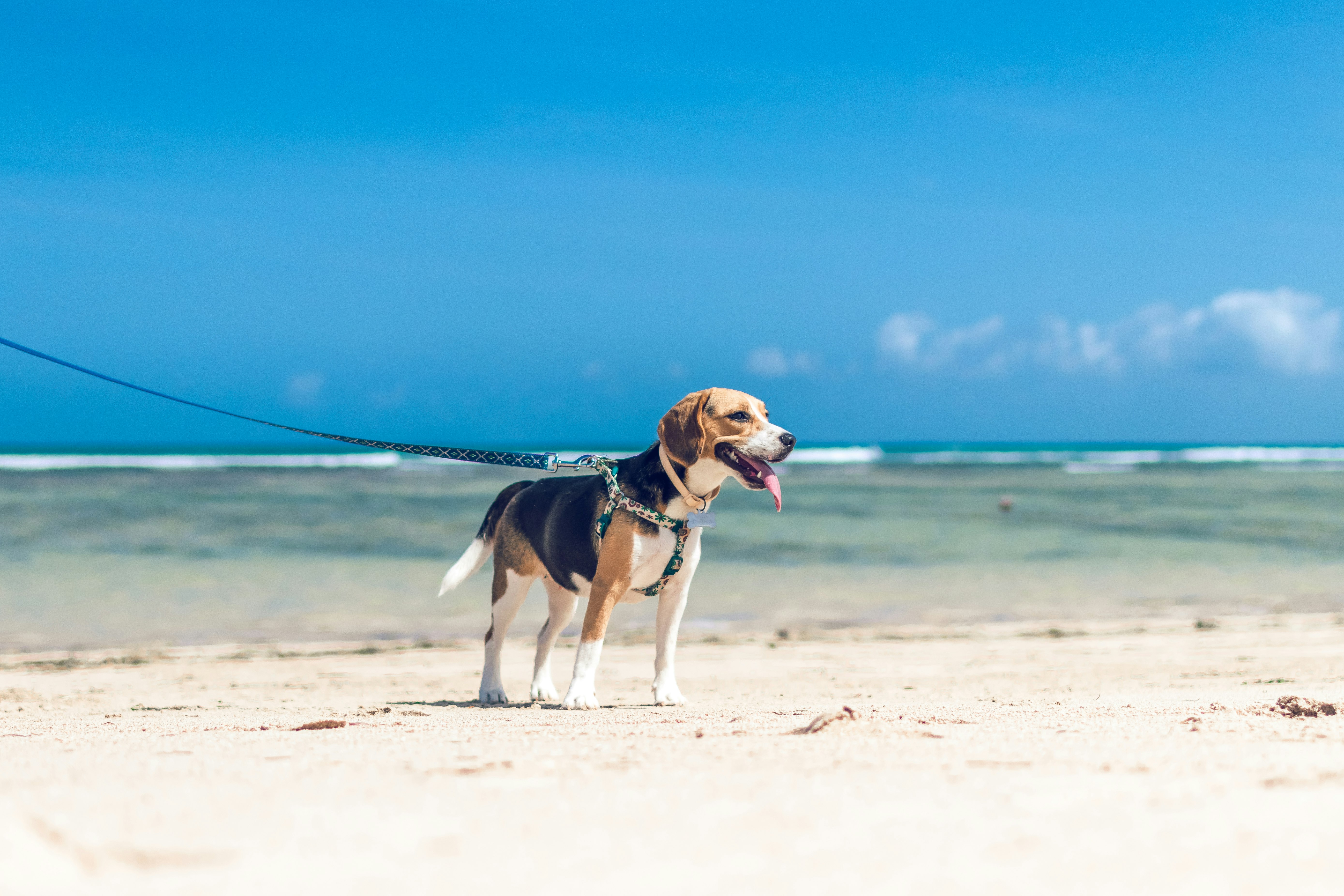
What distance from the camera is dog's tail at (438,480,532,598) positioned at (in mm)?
5844

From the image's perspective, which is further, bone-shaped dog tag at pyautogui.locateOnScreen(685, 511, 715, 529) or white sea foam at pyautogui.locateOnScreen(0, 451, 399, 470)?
white sea foam at pyautogui.locateOnScreen(0, 451, 399, 470)

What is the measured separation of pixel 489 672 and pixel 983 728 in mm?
3020

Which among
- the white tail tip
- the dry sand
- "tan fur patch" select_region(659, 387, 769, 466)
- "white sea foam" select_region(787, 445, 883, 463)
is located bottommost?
the dry sand

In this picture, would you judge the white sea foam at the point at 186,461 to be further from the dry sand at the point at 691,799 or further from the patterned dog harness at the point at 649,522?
the dry sand at the point at 691,799

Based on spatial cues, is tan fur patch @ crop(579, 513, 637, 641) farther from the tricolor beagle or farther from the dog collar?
the dog collar

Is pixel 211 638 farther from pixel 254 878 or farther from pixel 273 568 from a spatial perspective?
pixel 254 878

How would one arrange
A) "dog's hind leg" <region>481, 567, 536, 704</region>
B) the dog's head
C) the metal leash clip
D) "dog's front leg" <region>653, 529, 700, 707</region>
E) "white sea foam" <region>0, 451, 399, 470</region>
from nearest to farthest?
the dog's head
"dog's front leg" <region>653, 529, 700, 707</region>
the metal leash clip
"dog's hind leg" <region>481, 567, 536, 704</region>
"white sea foam" <region>0, 451, 399, 470</region>

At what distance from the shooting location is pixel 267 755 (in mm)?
3438

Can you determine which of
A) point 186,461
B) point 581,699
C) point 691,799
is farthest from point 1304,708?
point 186,461

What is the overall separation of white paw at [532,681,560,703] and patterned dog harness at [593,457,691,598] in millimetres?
1009

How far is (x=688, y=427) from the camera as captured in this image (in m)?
5.04

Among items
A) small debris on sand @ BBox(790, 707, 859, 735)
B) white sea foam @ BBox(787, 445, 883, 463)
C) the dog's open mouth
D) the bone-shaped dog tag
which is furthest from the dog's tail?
white sea foam @ BBox(787, 445, 883, 463)

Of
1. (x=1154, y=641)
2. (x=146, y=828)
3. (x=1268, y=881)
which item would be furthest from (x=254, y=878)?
(x=1154, y=641)

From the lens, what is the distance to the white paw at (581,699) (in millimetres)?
5117
